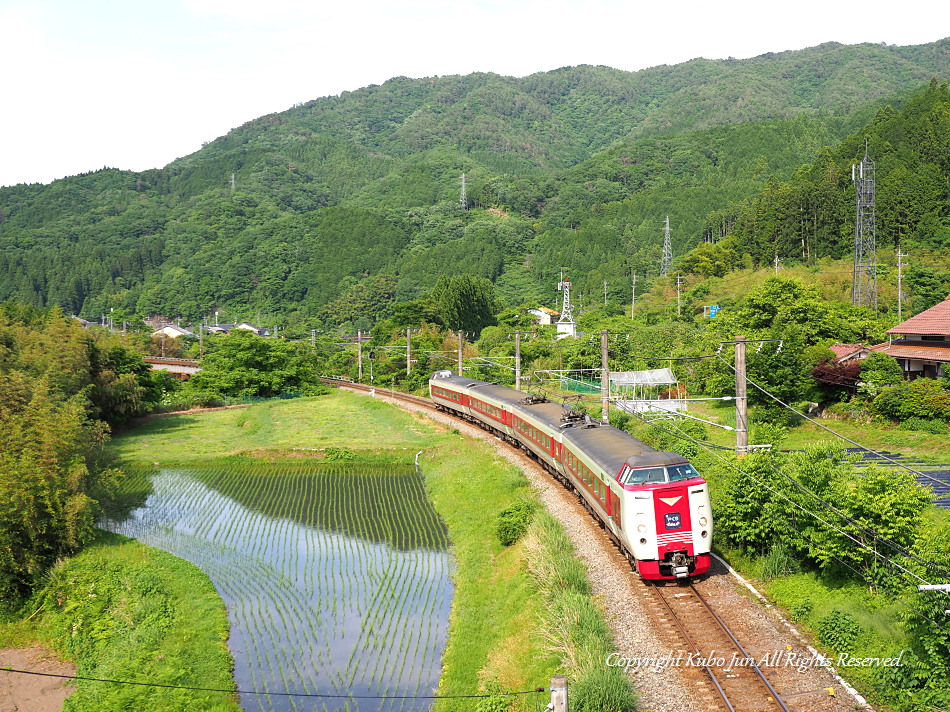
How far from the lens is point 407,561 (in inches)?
998

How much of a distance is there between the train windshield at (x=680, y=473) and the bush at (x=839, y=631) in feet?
14.4

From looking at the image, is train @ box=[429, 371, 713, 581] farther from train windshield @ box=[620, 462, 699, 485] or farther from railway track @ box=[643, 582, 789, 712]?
railway track @ box=[643, 582, 789, 712]

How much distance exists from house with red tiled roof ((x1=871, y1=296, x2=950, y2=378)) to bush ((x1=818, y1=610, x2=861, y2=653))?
28195 mm

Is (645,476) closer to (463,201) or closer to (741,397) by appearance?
(741,397)

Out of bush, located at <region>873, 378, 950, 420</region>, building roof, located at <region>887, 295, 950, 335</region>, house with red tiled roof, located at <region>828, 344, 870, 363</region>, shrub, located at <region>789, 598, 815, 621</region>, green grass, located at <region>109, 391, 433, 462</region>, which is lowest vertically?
green grass, located at <region>109, 391, 433, 462</region>

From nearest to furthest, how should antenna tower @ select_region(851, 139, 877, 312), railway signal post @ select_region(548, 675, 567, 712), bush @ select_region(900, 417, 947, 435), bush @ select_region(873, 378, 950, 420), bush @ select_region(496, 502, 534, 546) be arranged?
railway signal post @ select_region(548, 675, 567, 712) → bush @ select_region(496, 502, 534, 546) → bush @ select_region(900, 417, 947, 435) → bush @ select_region(873, 378, 950, 420) → antenna tower @ select_region(851, 139, 877, 312)

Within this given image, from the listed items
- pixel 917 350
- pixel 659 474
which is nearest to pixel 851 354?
pixel 917 350

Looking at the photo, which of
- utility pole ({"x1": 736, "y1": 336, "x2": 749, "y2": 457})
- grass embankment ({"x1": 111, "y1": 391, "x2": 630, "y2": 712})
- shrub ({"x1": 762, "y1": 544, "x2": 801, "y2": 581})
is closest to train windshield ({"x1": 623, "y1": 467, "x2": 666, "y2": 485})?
utility pole ({"x1": 736, "y1": 336, "x2": 749, "y2": 457})

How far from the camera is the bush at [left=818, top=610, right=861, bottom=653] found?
1465cm

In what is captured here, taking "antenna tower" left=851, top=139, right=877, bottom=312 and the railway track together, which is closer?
the railway track

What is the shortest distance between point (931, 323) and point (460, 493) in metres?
26.8

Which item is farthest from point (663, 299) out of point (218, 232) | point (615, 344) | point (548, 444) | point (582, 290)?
point (218, 232)

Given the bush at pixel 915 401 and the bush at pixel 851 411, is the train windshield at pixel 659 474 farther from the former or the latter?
the bush at pixel 851 411

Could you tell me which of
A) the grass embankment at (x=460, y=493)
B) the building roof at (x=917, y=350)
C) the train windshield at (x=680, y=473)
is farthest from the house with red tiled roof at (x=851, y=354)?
the train windshield at (x=680, y=473)
